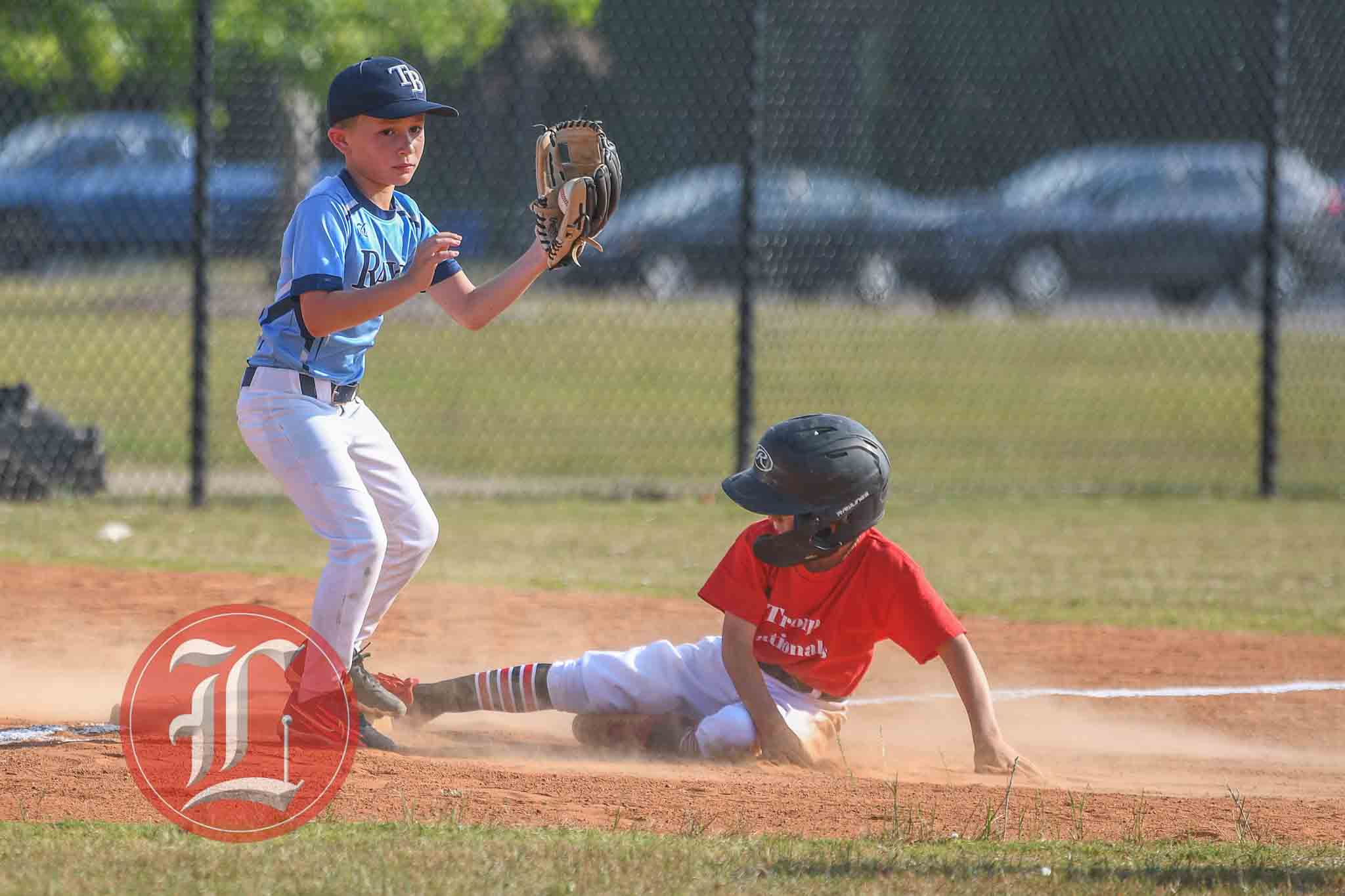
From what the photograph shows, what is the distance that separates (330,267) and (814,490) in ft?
4.32

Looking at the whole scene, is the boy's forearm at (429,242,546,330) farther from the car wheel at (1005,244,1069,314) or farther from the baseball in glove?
the car wheel at (1005,244,1069,314)

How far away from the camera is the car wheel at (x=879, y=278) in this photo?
16859 mm

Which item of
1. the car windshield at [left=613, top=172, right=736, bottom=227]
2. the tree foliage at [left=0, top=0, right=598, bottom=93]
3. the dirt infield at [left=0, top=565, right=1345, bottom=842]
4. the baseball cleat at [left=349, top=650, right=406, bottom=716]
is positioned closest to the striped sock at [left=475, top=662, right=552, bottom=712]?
the dirt infield at [left=0, top=565, right=1345, bottom=842]

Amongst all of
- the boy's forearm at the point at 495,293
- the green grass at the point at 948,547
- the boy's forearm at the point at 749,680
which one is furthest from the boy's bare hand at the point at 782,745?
the green grass at the point at 948,547

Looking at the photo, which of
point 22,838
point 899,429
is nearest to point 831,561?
point 22,838

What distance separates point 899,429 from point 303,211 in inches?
326

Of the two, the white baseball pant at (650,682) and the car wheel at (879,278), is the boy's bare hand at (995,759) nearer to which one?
the white baseball pant at (650,682)

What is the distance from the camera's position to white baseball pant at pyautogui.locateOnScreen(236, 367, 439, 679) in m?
4.12

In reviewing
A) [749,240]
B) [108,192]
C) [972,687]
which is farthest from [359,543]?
[108,192]

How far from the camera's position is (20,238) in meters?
13.1

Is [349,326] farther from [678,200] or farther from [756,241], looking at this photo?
[678,200]

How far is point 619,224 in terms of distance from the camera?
17.4m

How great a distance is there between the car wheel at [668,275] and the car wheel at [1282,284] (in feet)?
17.6

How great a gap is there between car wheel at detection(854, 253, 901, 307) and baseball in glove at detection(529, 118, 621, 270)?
1239 centimetres
